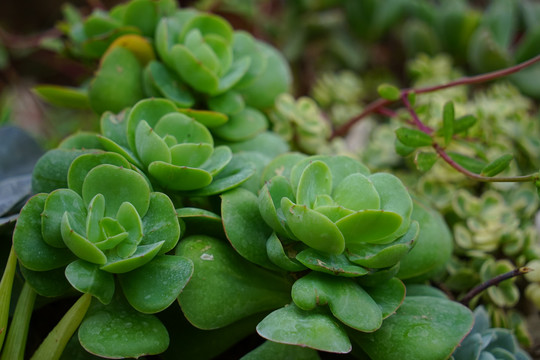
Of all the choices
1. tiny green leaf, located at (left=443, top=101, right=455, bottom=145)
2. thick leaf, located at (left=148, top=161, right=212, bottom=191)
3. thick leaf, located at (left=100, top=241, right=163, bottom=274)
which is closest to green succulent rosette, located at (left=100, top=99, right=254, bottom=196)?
thick leaf, located at (left=148, top=161, right=212, bottom=191)

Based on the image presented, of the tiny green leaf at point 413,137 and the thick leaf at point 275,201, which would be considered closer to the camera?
the thick leaf at point 275,201

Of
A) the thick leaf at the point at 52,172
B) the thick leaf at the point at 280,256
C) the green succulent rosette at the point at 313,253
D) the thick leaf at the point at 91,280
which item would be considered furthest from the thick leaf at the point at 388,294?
the thick leaf at the point at 52,172

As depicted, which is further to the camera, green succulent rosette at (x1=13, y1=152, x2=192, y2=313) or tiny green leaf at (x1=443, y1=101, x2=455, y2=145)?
tiny green leaf at (x1=443, y1=101, x2=455, y2=145)

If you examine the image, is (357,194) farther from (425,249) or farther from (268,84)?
(268,84)

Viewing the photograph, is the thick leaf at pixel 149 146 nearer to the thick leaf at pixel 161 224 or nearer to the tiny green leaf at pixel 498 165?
the thick leaf at pixel 161 224

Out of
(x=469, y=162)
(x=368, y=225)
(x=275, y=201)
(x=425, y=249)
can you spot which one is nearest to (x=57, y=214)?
(x=275, y=201)

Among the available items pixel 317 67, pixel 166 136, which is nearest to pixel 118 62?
pixel 166 136

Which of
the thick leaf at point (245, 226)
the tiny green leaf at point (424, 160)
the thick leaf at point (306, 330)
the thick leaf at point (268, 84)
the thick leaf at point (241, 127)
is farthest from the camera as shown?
the thick leaf at point (268, 84)

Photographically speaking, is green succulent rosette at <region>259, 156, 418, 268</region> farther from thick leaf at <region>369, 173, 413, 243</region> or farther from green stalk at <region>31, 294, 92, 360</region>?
green stalk at <region>31, 294, 92, 360</region>
